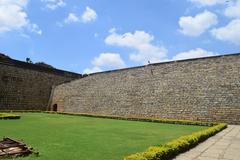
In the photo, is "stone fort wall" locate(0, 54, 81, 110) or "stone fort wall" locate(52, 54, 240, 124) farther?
"stone fort wall" locate(0, 54, 81, 110)

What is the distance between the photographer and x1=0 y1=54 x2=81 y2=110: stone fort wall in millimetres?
25141

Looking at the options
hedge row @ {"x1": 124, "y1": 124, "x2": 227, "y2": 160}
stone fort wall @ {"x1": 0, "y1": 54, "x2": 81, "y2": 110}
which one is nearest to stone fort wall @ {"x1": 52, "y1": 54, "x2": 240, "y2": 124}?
stone fort wall @ {"x1": 0, "y1": 54, "x2": 81, "y2": 110}

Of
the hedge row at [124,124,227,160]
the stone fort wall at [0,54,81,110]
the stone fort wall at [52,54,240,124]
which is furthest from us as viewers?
the stone fort wall at [0,54,81,110]

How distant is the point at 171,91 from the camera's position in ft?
63.6

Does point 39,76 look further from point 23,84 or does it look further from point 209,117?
point 209,117

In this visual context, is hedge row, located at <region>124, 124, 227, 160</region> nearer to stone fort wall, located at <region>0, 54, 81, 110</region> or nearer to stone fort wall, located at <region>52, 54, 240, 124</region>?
stone fort wall, located at <region>52, 54, 240, 124</region>

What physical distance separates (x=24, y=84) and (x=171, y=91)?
1338 cm

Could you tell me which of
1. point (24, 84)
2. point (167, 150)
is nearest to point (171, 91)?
point (24, 84)

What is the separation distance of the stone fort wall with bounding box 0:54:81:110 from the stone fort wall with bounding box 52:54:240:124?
4.02 meters

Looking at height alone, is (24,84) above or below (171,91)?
above

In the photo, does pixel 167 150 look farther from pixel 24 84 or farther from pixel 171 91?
pixel 24 84

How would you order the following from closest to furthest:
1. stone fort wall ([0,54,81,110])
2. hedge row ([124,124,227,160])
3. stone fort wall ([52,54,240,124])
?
hedge row ([124,124,227,160]) → stone fort wall ([52,54,240,124]) → stone fort wall ([0,54,81,110])

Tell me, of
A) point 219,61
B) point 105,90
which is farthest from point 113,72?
point 219,61

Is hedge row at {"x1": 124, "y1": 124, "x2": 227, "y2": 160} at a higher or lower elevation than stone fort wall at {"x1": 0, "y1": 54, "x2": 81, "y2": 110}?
lower
